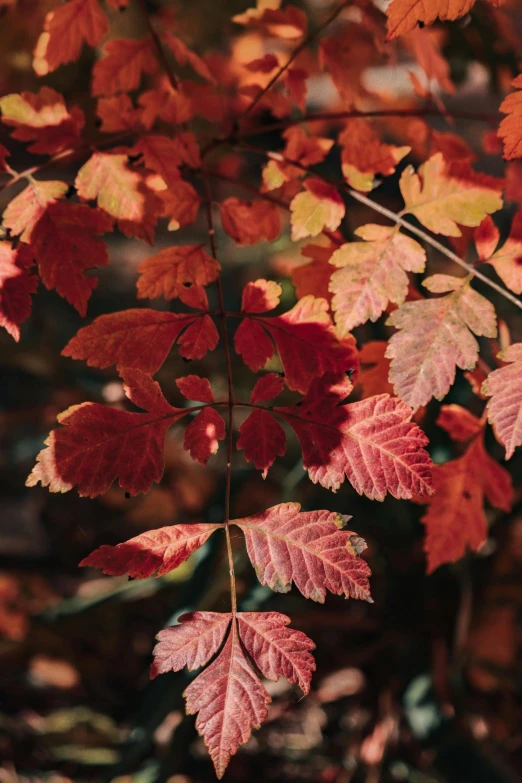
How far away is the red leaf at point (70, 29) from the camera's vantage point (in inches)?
26.7

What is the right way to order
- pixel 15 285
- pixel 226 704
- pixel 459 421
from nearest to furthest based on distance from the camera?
pixel 226 704
pixel 15 285
pixel 459 421

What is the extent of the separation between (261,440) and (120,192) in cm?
27

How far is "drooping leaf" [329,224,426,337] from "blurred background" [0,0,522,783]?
12.8 inches

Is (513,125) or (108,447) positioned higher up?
(513,125)

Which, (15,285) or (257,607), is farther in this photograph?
(257,607)

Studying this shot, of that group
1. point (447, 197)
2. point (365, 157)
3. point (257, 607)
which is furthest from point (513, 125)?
point (257, 607)

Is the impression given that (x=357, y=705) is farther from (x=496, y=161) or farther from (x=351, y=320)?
(x=496, y=161)

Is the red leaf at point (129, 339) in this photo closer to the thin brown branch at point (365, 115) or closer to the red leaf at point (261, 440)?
the red leaf at point (261, 440)

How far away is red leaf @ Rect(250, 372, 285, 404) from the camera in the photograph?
55 centimetres

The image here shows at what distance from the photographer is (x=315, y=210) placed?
62 centimetres

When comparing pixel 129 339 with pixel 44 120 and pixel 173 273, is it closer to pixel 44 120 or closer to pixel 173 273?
pixel 173 273

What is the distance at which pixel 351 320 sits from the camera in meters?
0.54

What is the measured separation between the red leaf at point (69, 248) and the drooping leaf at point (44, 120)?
101 millimetres

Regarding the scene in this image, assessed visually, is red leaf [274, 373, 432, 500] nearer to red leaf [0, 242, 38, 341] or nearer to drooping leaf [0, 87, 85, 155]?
red leaf [0, 242, 38, 341]
